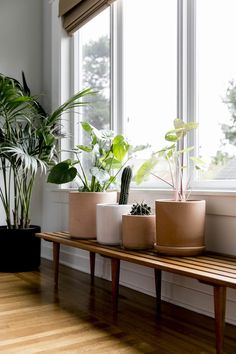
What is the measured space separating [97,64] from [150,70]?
0.67 m

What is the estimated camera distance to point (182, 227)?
6.07 feet

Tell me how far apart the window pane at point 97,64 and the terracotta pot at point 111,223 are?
902 millimetres

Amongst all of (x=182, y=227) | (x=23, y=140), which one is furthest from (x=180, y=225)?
(x=23, y=140)

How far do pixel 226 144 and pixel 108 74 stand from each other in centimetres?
123

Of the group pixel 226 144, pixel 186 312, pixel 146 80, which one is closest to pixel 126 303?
pixel 186 312

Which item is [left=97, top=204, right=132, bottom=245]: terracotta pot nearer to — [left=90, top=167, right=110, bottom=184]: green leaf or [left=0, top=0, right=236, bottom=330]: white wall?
[left=90, top=167, right=110, bottom=184]: green leaf

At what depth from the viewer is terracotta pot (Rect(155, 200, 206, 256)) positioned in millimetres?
1845

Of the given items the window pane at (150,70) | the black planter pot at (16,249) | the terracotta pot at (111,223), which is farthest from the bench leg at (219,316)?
the black planter pot at (16,249)

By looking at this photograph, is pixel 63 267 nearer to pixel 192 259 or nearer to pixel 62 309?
pixel 62 309

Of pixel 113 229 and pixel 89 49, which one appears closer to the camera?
pixel 113 229

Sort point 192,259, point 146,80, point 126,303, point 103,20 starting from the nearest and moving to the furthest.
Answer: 1. point 192,259
2. point 126,303
3. point 146,80
4. point 103,20

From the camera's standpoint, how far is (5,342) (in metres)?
1.63

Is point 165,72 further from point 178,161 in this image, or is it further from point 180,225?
point 180,225

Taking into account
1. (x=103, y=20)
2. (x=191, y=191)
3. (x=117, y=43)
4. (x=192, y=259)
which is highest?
(x=103, y=20)
